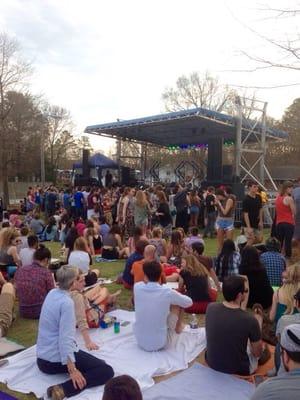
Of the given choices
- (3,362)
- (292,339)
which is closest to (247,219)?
(3,362)

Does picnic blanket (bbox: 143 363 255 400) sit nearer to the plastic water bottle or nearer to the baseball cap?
the plastic water bottle

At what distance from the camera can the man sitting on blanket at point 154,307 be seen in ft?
14.1

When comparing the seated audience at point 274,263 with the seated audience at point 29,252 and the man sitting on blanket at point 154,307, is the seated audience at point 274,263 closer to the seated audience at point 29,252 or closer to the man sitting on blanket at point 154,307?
the man sitting on blanket at point 154,307

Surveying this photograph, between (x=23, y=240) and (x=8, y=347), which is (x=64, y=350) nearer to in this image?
(x=8, y=347)

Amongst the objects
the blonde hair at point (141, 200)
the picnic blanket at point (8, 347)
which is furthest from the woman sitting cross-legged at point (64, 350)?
the blonde hair at point (141, 200)

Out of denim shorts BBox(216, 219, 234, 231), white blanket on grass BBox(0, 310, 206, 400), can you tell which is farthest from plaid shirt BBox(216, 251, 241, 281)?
denim shorts BBox(216, 219, 234, 231)

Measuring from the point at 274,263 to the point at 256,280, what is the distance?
68 cm

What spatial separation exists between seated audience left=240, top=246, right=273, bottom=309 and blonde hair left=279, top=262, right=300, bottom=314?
3.33 feet

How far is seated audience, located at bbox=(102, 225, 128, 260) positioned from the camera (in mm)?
9484

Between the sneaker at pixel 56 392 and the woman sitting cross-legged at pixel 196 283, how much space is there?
7.93 feet

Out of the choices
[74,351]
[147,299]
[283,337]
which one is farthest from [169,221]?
[283,337]

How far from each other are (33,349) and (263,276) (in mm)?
2835

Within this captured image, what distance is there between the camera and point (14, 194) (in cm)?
3422

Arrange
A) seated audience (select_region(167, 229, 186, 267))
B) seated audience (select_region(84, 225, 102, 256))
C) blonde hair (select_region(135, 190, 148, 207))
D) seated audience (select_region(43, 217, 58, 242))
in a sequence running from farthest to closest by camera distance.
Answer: seated audience (select_region(43, 217, 58, 242)) → blonde hair (select_region(135, 190, 148, 207)) → seated audience (select_region(84, 225, 102, 256)) → seated audience (select_region(167, 229, 186, 267))
